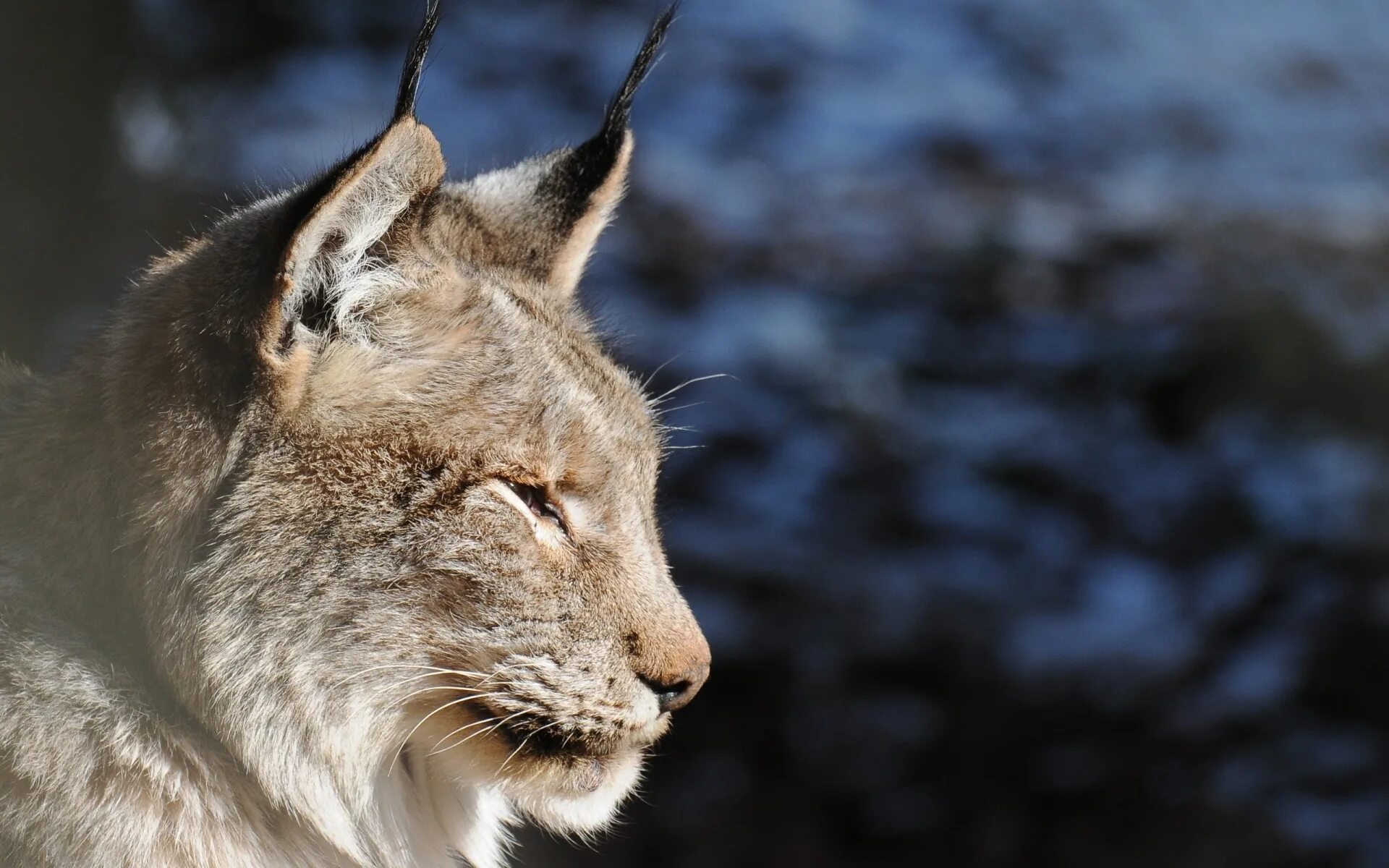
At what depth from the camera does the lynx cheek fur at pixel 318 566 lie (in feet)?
6.36

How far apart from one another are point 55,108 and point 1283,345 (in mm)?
5647

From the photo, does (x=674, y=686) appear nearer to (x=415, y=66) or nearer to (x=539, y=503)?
(x=539, y=503)

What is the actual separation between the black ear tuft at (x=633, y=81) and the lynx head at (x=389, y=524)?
2.11ft

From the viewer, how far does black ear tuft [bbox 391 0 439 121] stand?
1.94 meters

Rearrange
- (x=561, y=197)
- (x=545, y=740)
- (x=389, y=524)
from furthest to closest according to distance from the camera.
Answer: (x=561, y=197) < (x=545, y=740) < (x=389, y=524)

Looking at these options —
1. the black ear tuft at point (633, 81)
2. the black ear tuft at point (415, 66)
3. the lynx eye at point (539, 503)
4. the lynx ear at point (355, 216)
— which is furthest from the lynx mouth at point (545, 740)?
the black ear tuft at point (633, 81)

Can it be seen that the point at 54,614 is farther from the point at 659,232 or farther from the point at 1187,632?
the point at 1187,632

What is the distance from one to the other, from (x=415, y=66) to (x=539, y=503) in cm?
77

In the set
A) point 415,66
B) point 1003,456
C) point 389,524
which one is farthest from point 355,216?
point 1003,456

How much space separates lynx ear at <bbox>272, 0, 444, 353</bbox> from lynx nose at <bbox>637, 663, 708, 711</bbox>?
83 cm

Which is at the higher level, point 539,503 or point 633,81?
point 633,81

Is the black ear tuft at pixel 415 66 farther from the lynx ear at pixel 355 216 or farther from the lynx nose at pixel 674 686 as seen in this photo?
the lynx nose at pixel 674 686

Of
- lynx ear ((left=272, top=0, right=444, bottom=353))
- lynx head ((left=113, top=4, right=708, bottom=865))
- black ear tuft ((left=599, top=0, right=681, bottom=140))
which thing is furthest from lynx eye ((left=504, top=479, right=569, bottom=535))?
black ear tuft ((left=599, top=0, right=681, bottom=140))

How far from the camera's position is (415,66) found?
6.63 feet
